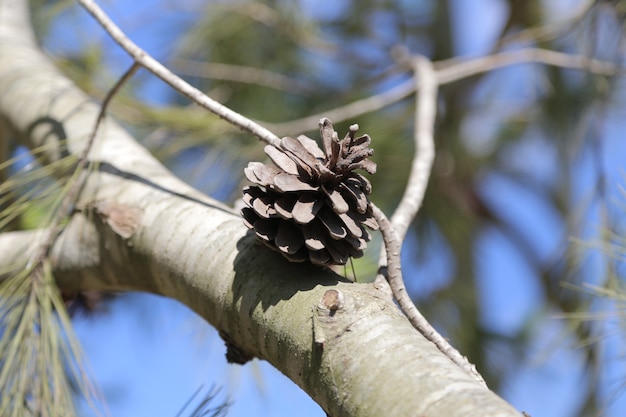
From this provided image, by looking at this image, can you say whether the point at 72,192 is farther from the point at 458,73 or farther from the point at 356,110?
the point at 458,73

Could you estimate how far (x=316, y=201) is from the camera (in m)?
0.47

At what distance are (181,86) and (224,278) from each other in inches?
6.3

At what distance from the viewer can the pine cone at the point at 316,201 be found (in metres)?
0.46

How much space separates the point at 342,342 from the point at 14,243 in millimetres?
403

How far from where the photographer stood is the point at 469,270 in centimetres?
200

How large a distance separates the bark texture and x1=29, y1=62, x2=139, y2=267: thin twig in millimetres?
12

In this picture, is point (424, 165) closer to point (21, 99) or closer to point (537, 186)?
point (21, 99)

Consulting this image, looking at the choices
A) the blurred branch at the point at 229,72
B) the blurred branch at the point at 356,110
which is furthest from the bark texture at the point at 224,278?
the blurred branch at the point at 229,72

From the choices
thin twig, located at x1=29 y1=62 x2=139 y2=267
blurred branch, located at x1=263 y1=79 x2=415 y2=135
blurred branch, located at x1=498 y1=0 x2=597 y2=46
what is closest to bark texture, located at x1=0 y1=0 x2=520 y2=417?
thin twig, located at x1=29 y1=62 x2=139 y2=267

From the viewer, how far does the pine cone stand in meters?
0.46

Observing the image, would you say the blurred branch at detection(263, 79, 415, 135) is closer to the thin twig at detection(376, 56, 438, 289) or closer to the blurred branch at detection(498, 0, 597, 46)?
the thin twig at detection(376, 56, 438, 289)

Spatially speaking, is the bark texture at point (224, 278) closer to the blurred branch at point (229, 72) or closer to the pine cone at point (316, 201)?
the pine cone at point (316, 201)

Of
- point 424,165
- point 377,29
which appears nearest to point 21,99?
point 424,165

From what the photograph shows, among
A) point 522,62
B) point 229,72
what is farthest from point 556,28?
point 229,72
